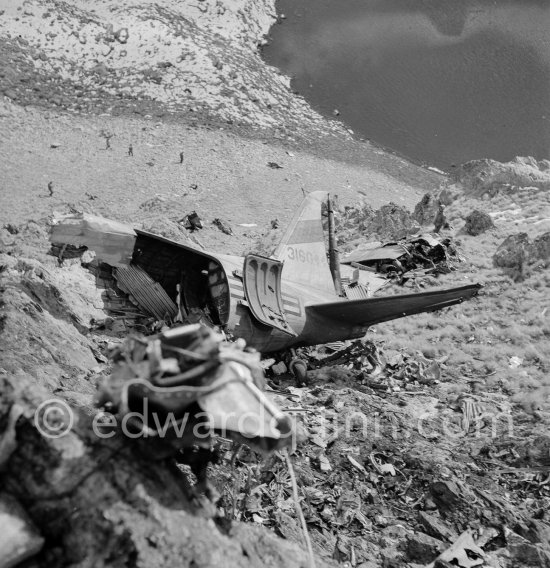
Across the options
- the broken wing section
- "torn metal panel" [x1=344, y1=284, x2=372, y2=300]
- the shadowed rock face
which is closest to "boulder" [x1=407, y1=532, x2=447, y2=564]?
the broken wing section

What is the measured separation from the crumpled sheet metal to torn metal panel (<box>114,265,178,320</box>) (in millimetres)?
8660

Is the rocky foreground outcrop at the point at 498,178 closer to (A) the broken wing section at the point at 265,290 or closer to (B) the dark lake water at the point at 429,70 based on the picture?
(B) the dark lake water at the point at 429,70

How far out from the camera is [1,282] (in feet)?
35.0

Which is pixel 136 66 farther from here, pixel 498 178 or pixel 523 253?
pixel 523 253

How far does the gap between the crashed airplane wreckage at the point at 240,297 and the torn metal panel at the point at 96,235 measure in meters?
0.03

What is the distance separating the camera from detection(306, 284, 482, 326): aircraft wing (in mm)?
13875

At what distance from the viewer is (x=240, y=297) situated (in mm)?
12852

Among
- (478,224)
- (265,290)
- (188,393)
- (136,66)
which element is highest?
(188,393)

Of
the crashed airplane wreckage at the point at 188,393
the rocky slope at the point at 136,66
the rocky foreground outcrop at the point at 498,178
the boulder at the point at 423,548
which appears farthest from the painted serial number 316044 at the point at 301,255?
the rocky slope at the point at 136,66

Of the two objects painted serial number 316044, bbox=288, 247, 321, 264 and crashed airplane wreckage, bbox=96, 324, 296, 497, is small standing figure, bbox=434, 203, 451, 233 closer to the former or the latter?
painted serial number 316044, bbox=288, 247, 321, 264

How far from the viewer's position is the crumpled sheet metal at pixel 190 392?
13.5 ft

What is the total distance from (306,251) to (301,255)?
0.23 meters

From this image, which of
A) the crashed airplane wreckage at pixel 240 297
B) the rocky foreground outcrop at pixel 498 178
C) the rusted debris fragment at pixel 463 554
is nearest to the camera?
the rusted debris fragment at pixel 463 554

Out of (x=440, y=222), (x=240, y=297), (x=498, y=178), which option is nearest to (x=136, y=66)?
(x=498, y=178)
